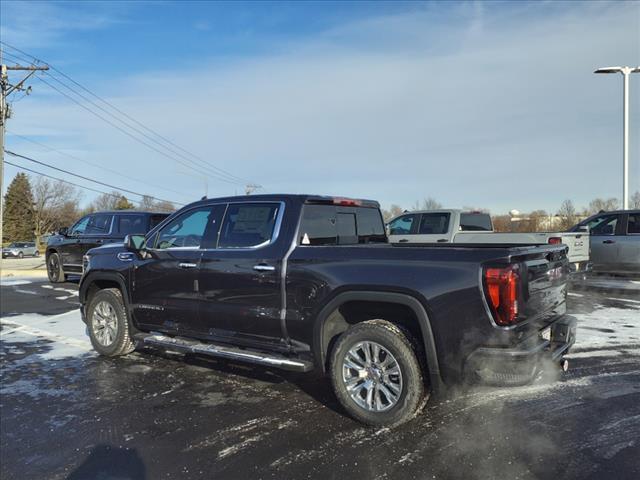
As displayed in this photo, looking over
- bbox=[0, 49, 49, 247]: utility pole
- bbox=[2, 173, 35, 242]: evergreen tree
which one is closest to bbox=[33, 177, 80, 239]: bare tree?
bbox=[2, 173, 35, 242]: evergreen tree

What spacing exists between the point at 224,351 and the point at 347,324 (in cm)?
128

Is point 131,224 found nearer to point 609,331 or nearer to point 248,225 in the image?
point 248,225

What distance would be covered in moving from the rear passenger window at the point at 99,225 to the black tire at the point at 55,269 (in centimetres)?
188

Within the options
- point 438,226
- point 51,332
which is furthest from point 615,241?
point 51,332

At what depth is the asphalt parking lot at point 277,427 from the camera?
346 centimetres

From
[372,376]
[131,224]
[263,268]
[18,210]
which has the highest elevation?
[18,210]

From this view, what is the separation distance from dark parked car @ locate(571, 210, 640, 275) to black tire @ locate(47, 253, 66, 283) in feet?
43.7

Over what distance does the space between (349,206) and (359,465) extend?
2.77 metres

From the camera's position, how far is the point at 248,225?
16.9 feet

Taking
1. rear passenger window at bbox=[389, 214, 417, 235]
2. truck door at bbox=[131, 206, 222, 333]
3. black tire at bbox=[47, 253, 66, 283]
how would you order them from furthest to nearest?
black tire at bbox=[47, 253, 66, 283], rear passenger window at bbox=[389, 214, 417, 235], truck door at bbox=[131, 206, 222, 333]

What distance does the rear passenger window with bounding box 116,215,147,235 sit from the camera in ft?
39.1

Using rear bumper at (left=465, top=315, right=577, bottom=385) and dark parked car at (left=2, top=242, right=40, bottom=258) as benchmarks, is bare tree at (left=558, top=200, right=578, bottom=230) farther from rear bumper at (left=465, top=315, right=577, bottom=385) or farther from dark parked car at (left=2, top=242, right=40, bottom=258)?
dark parked car at (left=2, top=242, right=40, bottom=258)

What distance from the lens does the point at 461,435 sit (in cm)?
391

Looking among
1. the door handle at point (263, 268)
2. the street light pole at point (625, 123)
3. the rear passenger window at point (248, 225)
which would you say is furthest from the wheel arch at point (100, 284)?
the street light pole at point (625, 123)
